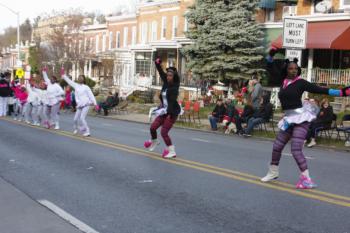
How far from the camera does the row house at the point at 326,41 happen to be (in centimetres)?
2500

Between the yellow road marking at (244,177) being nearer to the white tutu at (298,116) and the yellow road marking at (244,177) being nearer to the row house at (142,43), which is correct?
the white tutu at (298,116)

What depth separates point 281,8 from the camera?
30672 millimetres

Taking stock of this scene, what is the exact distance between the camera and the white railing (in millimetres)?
24984

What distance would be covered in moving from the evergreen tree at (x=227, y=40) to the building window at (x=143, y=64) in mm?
14040

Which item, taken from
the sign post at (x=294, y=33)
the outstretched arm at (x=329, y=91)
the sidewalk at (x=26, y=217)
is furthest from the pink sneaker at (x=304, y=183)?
the sign post at (x=294, y=33)

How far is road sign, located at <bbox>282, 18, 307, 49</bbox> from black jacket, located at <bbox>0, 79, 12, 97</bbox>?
13716 mm

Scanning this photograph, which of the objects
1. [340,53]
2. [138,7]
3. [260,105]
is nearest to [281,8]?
[340,53]

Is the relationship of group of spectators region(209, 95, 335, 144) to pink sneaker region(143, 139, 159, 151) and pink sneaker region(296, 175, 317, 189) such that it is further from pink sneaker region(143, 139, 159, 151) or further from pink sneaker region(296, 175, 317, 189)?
pink sneaker region(296, 175, 317, 189)

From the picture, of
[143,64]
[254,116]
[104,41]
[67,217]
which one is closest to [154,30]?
[143,64]

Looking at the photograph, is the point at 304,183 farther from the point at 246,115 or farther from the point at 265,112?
the point at 246,115

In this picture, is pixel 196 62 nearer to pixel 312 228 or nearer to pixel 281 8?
pixel 281 8

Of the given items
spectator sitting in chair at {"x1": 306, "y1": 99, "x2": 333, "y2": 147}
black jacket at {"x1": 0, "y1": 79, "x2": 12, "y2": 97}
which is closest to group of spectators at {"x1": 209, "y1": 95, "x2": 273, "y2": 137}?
spectator sitting in chair at {"x1": 306, "y1": 99, "x2": 333, "y2": 147}

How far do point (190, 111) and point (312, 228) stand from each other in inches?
786

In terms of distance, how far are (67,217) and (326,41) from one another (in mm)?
20997
